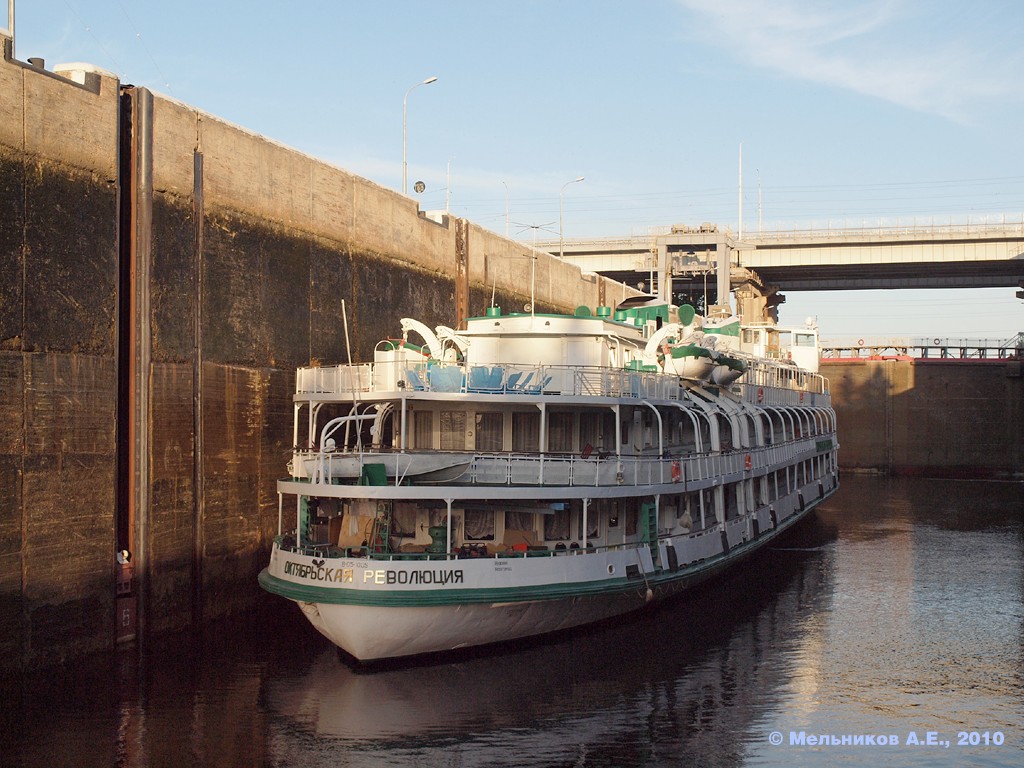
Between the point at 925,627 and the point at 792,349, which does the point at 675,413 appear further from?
the point at 792,349

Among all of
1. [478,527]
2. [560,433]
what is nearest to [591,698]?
[478,527]

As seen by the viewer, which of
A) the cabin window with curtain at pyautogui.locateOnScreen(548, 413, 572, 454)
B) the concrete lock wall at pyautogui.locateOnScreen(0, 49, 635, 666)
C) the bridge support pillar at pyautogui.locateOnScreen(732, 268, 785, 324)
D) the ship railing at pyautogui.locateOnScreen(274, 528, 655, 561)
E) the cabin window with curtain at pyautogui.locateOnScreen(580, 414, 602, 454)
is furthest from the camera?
the bridge support pillar at pyautogui.locateOnScreen(732, 268, 785, 324)

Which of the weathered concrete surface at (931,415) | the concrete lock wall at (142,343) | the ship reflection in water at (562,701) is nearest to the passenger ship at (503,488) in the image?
the ship reflection in water at (562,701)

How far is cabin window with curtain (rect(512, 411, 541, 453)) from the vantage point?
969 inches

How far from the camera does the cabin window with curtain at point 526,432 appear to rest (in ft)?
80.8

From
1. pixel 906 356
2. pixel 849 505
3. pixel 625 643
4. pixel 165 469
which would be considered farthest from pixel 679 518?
pixel 906 356

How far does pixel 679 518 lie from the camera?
2706cm

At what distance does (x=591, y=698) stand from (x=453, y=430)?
25.6 feet

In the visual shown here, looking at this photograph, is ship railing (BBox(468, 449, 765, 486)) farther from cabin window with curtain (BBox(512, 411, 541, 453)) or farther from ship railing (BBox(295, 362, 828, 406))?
ship railing (BBox(295, 362, 828, 406))

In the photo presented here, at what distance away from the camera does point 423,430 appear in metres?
24.9

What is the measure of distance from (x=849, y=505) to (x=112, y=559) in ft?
140

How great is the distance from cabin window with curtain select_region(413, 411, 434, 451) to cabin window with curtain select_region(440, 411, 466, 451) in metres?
0.30

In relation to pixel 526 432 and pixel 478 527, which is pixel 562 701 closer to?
pixel 478 527

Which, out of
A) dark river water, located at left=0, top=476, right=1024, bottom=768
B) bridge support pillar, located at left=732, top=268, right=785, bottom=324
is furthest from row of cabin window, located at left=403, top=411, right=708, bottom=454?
bridge support pillar, located at left=732, top=268, right=785, bottom=324
